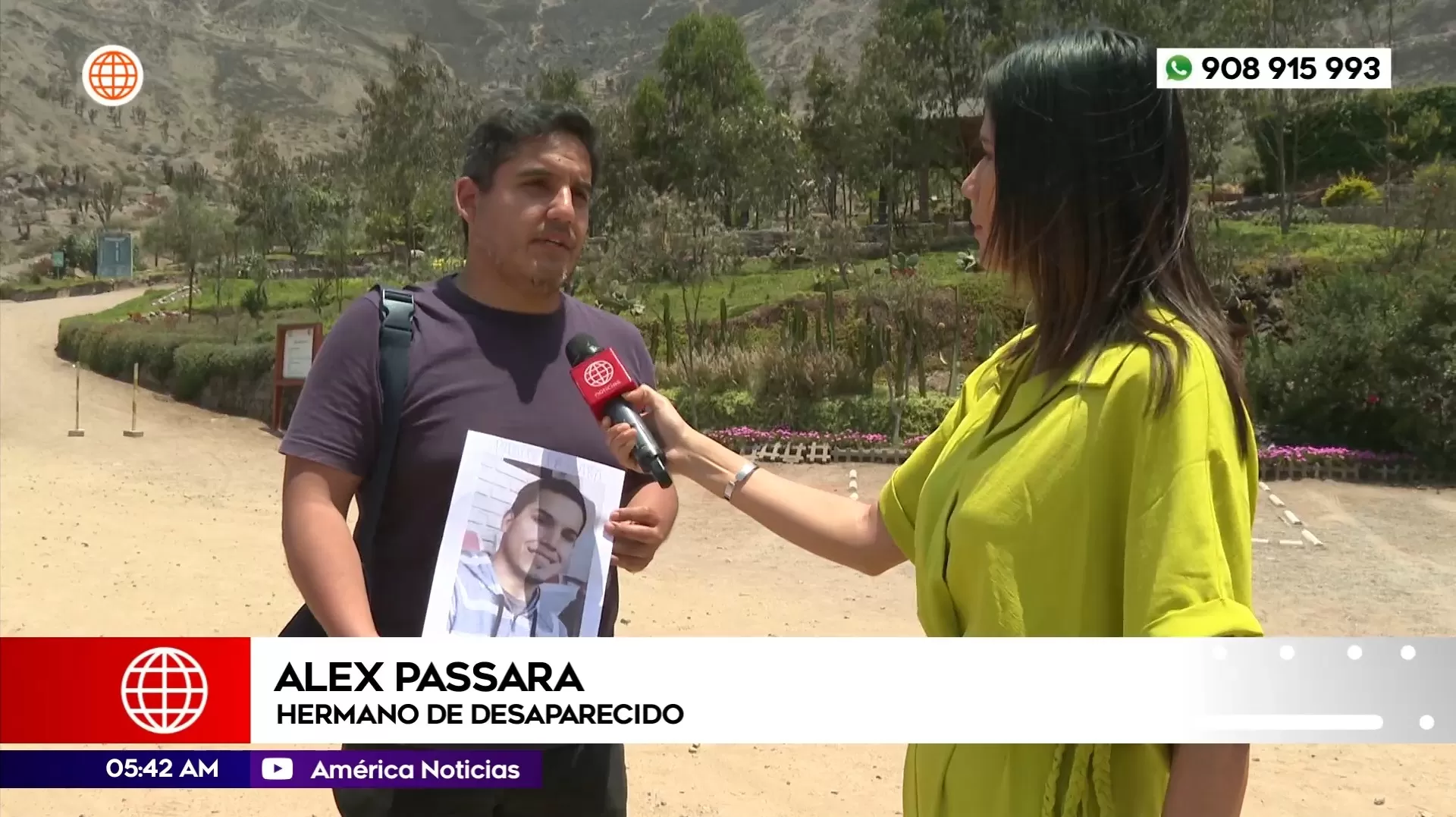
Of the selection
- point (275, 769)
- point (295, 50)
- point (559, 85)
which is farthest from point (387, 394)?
point (295, 50)

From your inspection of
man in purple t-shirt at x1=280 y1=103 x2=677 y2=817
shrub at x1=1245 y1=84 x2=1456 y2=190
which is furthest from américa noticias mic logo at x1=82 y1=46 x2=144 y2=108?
shrub at x1=1245 y1=84 x2=1456 y2=190

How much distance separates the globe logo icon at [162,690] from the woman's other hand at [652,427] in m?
0.98

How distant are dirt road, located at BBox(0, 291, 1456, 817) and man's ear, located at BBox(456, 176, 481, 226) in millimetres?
2731

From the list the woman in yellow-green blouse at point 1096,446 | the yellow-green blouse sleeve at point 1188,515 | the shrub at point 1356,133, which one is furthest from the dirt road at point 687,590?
the shrub at point 1356,133

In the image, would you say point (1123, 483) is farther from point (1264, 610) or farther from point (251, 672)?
point (1264, 610)

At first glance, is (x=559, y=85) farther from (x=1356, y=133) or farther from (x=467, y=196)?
(x=467, y=196)

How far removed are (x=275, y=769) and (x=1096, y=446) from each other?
5.44 ft

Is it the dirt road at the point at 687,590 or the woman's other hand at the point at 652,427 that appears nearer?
the woman's other hand at the point at 652,427

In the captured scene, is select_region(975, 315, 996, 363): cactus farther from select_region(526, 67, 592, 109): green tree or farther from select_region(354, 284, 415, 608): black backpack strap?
select_region(526, 67, 592, 109): green tree

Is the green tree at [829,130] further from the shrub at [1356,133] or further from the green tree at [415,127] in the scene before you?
the shrub at [1356,133]

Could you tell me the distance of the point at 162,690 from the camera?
2.21 meters

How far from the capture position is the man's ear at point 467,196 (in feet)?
6.51

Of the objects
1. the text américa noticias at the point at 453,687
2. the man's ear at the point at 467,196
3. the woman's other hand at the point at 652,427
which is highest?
the man's ear at the point at 467,196

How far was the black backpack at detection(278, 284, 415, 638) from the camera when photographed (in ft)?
5.89
